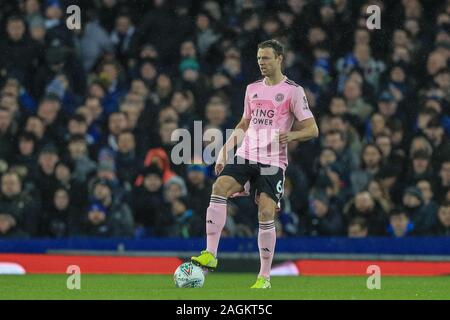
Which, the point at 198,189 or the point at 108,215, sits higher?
the point at 198,189

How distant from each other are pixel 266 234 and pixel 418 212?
482 cm

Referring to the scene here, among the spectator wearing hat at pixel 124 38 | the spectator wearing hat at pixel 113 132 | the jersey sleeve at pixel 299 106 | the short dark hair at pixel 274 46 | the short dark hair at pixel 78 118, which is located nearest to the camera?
the short dark hair at pixel 274 46

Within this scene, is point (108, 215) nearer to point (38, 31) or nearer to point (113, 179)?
point (113, 179)

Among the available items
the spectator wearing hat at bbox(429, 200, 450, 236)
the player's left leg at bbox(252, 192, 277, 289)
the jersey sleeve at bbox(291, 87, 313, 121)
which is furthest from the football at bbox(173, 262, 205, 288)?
the spectator wearing hat at bbox(429, 200, 450, 236)

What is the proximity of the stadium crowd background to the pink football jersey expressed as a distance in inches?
171

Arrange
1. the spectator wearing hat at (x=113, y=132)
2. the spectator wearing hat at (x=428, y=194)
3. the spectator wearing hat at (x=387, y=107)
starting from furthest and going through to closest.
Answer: the spectator wearing hat at (x=387, y=107), the spectator wearing hat at (x=113, y=132), the spectator wearing hat at (x=428, y=194)

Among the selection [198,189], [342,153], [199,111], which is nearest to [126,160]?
[198,189]

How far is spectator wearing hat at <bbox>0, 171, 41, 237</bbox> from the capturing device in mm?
15750

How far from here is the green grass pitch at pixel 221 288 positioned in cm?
1021

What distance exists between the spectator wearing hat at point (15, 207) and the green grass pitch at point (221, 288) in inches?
89.2

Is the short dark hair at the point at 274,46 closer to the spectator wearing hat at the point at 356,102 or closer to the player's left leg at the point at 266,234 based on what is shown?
the player's left leg at the point at 266,234

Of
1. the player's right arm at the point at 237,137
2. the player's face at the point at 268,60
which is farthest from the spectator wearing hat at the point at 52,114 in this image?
the player's face at the point at 268,60

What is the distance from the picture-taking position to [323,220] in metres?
15.9

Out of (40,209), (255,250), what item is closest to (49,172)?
(40,209)
